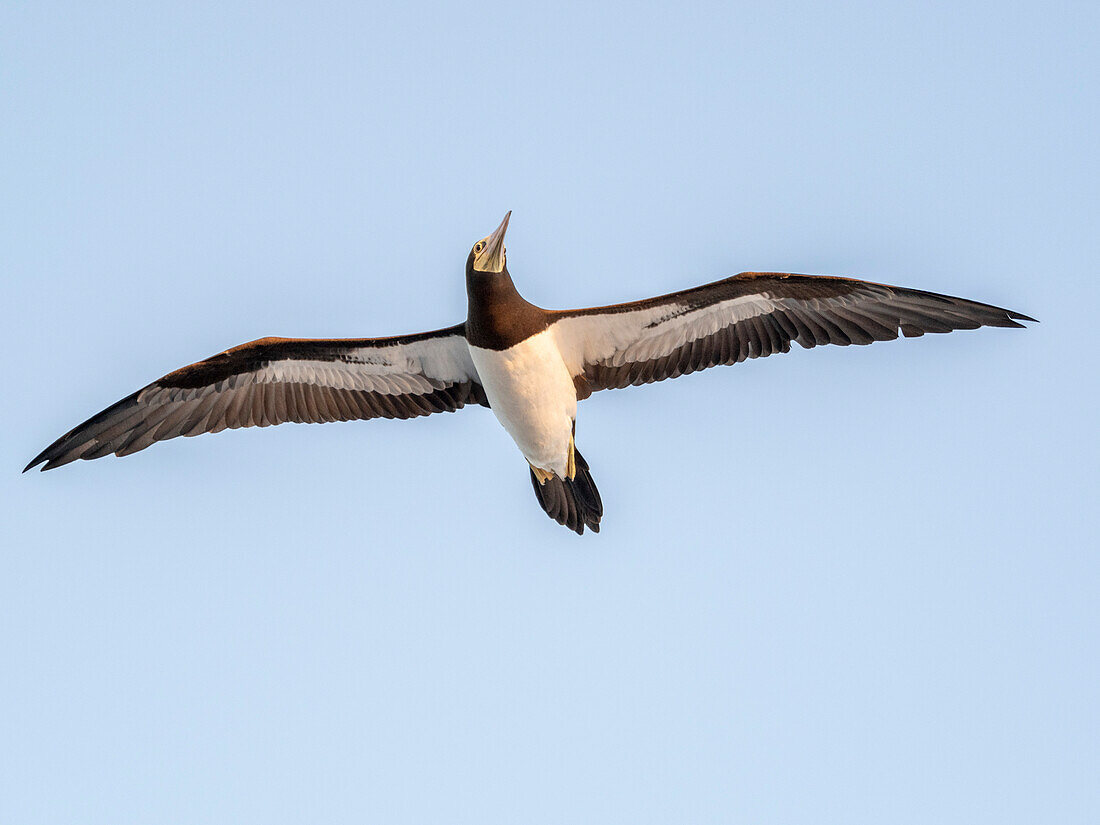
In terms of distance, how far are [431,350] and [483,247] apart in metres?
2.00

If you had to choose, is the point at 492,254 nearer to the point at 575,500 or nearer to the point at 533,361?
the point at 533,361

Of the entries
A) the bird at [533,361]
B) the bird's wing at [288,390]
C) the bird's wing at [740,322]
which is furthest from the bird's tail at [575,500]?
the bird's wing at [288,390]

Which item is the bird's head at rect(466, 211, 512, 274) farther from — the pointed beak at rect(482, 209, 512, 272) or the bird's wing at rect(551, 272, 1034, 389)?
the bird's wing at rect(551, 272, 1034, 389)

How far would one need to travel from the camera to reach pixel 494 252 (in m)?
12.2

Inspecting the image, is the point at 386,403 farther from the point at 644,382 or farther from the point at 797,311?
the point at 797,311

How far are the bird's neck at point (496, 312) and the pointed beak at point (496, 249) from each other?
0.10m

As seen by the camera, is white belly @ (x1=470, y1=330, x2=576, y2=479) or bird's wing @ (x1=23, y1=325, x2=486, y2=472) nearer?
white belly @ (x1=470, y1=330, x2=576, y2=479)

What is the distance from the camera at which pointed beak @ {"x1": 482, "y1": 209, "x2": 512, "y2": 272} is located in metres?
12.2

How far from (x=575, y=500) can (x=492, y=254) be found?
3.47 metres

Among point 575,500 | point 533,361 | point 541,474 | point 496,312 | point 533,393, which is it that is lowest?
point 575,500

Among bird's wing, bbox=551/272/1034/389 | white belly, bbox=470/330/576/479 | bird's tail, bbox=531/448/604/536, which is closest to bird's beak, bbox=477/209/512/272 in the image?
white belly, bbox=470/330/576/479

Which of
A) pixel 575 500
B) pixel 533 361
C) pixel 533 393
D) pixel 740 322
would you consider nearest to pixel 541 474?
pixel 575 500

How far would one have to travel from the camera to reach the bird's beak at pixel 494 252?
12156mm

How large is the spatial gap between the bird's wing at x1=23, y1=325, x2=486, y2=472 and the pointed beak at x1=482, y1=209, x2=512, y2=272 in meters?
1.50
